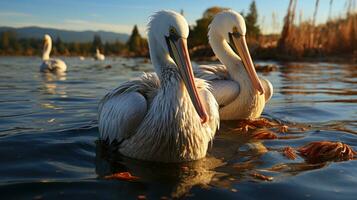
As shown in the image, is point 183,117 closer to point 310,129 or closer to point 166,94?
point 166,94

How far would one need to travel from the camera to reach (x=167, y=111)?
3713mm

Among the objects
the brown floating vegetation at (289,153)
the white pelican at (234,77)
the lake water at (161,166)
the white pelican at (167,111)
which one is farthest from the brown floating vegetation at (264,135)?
the white pelican at (167,111)

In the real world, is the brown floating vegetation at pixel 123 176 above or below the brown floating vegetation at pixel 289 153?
below

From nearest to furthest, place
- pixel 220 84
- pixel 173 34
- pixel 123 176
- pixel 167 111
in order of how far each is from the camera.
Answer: pixel 123 176, pixel 167 111, pixel 173 34, pixel 220 84

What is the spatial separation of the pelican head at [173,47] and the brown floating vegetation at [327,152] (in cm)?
116

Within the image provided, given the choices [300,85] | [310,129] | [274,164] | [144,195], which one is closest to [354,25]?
[300,85]

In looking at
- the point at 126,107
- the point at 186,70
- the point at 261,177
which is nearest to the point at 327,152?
the point at 261,177

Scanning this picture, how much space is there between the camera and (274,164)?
388 centimetres

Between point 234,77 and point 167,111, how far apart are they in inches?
101

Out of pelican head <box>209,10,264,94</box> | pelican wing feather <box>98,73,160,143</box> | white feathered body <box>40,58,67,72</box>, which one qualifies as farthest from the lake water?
white feathered body <box>40,58,67,72</box>

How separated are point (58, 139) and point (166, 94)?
157cm

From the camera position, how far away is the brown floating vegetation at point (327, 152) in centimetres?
403

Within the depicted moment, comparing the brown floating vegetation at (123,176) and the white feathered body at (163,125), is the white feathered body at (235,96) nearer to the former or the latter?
the white feathered body at (163,125)

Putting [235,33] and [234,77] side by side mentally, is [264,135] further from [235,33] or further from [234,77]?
[235,33]
